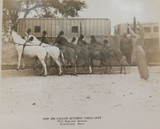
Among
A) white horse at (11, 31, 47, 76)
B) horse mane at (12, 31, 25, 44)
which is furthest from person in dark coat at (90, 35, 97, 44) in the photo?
horse mane at (12, 31, 25, 44)

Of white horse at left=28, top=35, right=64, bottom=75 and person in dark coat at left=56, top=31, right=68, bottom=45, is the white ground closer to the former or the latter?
white horse at left=28, top=35, right=64, bottom=75

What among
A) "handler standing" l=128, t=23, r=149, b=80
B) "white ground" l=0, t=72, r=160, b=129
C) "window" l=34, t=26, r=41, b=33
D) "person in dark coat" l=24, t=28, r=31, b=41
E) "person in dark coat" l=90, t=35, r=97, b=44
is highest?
"window" l=34, t=26, r=41, b=33

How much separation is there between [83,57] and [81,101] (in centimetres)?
29

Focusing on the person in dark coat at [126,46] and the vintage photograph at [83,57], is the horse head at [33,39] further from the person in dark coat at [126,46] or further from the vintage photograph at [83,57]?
the person in dark coat at [126,46]

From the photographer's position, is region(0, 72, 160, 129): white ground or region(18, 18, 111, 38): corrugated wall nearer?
region(0, 72, 160, 129): white ground

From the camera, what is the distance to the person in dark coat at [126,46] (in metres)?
1.51

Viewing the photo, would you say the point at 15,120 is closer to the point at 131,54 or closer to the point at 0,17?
the point at 0,17

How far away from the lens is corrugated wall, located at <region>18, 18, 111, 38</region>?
4.88 feet

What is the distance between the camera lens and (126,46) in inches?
60.0

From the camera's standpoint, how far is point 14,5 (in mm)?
1504

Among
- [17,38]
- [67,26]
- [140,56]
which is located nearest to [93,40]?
[67,26]

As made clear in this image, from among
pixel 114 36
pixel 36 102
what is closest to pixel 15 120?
pixel 36 102

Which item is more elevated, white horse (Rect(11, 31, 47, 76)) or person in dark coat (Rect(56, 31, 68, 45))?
person in dark coat (Rect(56, 31, 68, 45))

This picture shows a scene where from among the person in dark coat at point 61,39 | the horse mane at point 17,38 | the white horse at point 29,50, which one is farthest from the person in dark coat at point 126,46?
the horse mane at point 17,38
